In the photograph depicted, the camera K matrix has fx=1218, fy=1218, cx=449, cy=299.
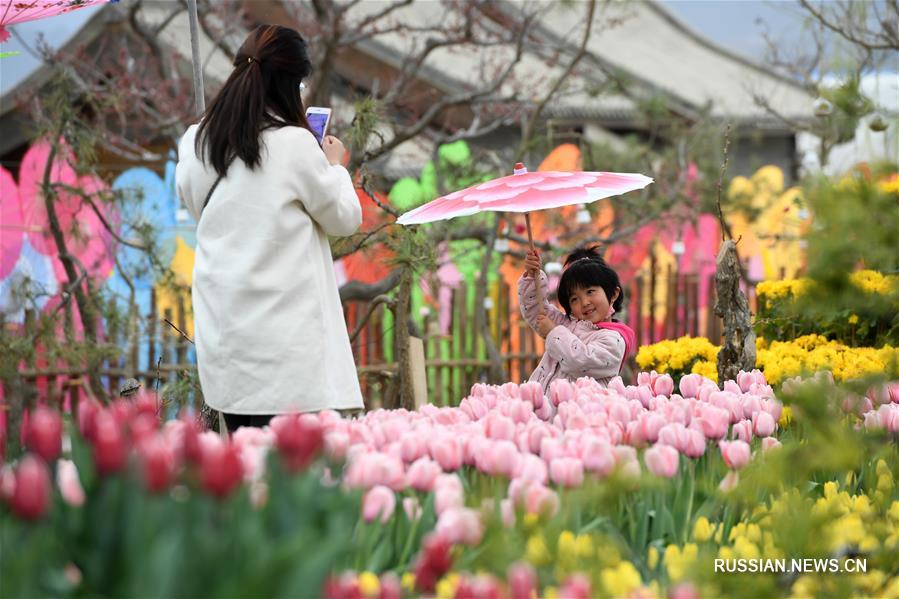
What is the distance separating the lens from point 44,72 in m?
10.7

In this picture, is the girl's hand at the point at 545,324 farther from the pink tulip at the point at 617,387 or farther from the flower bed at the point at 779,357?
the flower bed at the point at 779,357

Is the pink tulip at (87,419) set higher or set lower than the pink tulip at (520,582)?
higher

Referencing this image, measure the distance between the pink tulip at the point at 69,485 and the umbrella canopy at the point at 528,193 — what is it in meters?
2.37

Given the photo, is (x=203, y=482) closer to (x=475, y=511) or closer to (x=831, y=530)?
(x=475, y=511)

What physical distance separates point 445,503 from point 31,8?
9.86 feet

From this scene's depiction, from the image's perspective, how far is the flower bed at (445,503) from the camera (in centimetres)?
154

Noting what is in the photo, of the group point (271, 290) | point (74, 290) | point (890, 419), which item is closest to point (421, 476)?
point (271, 290)

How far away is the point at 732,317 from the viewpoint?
177 inches

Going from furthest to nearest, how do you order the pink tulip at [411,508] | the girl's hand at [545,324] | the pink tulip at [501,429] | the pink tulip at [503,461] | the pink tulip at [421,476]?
the girl's hand at [545,324] → the pink tulip at [501,429] → the pink tulip at [503,461] → the pink tulip at [421,476] → the pink tulip at [411,508]

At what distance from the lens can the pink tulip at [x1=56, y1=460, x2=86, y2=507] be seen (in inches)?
68.6

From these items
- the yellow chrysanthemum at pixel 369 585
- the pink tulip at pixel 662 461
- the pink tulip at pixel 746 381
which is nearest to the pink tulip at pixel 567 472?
the pink tulip at pixel 662 461

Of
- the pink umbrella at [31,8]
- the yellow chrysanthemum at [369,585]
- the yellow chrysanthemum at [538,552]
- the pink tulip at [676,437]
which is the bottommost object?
the yellow chrysanthemum at [369,585]

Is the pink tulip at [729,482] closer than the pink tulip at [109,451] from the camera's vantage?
No

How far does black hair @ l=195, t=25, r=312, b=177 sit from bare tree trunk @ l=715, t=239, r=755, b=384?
192 cm
